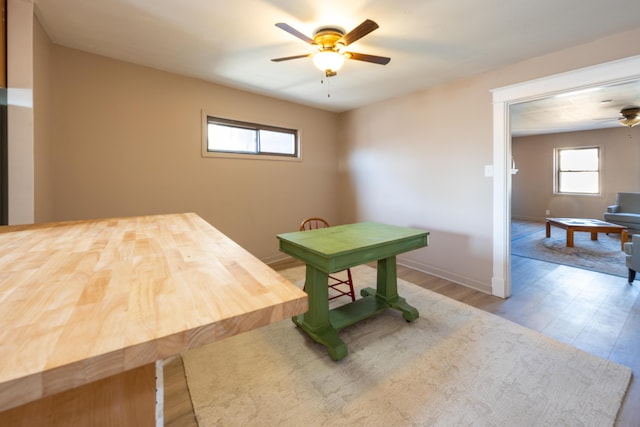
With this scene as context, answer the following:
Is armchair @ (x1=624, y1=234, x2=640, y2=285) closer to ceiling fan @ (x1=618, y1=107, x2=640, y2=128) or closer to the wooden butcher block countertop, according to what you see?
ceiling fan @ (x1=618, y1=107, x2=640, y2=128)

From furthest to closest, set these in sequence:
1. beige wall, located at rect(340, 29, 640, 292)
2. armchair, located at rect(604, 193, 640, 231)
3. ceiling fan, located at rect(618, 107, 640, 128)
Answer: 1. armchair, located at rect(604, 193, 640, 231)
2. ceiling fan, located at rect(618, 107, 640, 128)
3. beige wall, located at rect(340, 29, 640, 292)

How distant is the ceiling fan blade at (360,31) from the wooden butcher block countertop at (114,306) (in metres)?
1.54

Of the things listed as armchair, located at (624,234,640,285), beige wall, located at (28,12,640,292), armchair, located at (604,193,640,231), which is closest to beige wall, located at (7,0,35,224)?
beige wall, located at (28,12,640,292)

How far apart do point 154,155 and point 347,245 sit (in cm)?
235

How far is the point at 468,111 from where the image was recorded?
9.84ft

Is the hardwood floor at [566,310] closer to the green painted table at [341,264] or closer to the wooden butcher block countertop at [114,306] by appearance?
the green painted table at [341,264]

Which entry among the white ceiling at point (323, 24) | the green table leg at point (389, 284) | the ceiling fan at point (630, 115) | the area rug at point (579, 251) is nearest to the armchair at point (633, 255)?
the area rug at point (579, 251)

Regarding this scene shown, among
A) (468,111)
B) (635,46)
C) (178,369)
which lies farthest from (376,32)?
(178,369)

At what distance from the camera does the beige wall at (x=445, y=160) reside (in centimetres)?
265

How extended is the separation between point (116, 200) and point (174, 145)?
810mm

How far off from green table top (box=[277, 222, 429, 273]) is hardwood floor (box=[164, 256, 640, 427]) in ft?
3.45

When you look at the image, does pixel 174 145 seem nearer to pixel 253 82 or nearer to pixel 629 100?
pixel 253 82

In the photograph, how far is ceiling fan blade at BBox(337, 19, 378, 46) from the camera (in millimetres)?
1641

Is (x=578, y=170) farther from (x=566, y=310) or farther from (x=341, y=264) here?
(x=341, y=264)
